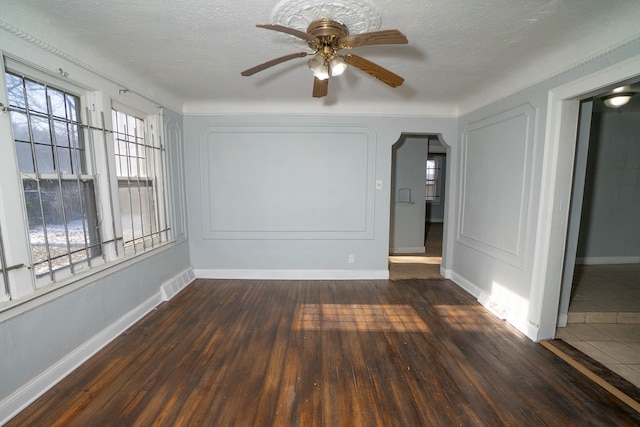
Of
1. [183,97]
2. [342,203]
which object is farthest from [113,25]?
[342,203]

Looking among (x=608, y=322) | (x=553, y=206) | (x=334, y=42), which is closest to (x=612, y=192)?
(x=608, y=322)

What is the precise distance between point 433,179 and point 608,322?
6638 millimetres

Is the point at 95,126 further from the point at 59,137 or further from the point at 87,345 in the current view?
the point at 87,345

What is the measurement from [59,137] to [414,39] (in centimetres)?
274

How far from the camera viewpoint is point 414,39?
194 centimetres

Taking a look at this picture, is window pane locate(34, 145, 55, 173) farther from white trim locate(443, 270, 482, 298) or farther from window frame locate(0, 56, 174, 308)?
white trim locate(443, 270, 482, 298)

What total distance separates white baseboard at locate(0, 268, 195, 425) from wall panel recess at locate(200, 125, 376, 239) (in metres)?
1.33

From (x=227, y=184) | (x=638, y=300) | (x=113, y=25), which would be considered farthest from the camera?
(x=227, y=184)

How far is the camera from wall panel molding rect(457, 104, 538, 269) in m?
2.49

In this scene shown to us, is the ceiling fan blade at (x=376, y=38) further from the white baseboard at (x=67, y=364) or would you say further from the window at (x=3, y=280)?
the white baseboard at (x=67, y=364)

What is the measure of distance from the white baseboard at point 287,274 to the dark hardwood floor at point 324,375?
0.88 metres

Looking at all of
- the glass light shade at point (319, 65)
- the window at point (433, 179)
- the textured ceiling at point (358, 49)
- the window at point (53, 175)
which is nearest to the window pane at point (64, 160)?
the window at point (53, 175)

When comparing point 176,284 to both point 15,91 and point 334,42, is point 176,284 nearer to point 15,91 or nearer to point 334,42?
point 15,91

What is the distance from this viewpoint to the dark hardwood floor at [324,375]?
156 centimetres
